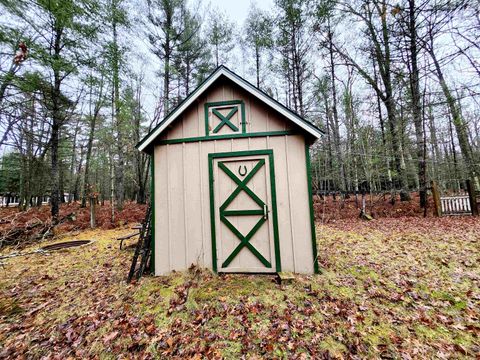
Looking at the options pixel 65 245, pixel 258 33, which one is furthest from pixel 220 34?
pixel 65 245

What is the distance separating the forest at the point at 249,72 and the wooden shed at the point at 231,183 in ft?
15.8

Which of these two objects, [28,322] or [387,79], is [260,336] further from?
[387,79]

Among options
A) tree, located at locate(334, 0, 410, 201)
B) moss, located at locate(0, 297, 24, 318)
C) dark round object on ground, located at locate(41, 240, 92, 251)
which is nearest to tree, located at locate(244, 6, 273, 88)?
tree, located at locate(334, 0, 410, 201)

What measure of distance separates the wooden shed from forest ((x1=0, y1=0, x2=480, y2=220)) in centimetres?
483

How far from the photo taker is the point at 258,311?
3.36 meters

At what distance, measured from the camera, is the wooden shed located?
4.58 meters

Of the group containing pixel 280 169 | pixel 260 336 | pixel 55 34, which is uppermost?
pixel 55 34

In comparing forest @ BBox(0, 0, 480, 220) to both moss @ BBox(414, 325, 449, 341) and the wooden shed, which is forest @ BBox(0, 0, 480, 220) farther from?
moss @ BBox(414, 325, 449, 341)

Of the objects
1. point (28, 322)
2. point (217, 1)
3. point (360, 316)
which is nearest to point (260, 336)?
point (360, 316)

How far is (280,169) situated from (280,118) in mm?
1224

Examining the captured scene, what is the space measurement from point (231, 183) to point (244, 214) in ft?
2.66

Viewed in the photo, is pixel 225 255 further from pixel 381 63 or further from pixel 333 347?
pixel 381 63

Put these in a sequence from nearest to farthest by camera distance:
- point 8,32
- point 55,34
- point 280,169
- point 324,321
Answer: point 324,321 < point 280,169 < point 8,32 < point 55,34

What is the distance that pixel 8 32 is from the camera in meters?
5.45
